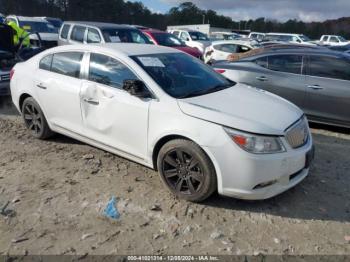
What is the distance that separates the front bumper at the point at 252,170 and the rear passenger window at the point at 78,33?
845 centimetres

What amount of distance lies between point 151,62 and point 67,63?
4.31 ft

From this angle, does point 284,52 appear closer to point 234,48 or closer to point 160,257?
point 160,257

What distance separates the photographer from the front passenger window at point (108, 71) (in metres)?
3.96

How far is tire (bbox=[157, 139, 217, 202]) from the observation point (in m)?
3.33

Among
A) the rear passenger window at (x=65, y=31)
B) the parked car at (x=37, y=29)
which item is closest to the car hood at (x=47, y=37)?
the parked car at (x=37, y=29)

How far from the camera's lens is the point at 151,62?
4.05 m

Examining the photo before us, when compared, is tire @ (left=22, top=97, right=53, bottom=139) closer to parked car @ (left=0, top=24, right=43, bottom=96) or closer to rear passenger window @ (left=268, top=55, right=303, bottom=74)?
parked car @ (left=0, top=24, right=43, bottom=96)

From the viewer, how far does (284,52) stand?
650 centimetres

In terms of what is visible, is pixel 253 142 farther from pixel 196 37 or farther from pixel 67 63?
pixel 196 37

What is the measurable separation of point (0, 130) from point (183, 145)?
382cm

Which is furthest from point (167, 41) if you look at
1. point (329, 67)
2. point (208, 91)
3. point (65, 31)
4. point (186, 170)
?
point (186, 170)

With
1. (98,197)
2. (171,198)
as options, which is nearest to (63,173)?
(98,197)

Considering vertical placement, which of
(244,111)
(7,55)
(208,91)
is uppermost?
(7,55)

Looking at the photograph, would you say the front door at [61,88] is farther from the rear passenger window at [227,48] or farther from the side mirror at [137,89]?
the rear passenger window at [227,48]
